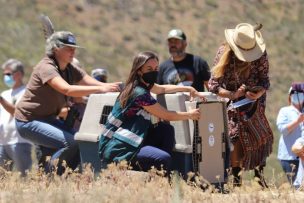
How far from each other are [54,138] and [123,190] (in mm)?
2139

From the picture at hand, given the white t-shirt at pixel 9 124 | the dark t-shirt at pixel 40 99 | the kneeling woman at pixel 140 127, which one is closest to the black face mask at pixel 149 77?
the kneeling woman at pixel 140 127

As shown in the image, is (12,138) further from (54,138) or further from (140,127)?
(140,127)

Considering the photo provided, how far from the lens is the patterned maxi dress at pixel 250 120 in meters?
8.30

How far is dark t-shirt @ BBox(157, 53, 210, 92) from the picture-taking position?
10312 millimetres

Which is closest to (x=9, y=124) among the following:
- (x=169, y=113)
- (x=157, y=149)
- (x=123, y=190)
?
(x=157, y=149)

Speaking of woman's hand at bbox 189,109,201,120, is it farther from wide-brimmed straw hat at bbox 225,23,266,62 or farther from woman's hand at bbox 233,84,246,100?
wide-brimmed straw hat at bbox 225,23,266,62

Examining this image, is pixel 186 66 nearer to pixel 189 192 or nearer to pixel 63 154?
pixel 63 154

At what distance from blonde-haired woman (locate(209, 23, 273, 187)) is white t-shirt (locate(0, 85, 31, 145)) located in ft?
10.6

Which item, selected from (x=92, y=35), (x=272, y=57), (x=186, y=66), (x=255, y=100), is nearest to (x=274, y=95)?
(x=272, y=57)

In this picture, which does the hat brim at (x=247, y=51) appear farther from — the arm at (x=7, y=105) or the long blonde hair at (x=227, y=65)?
the arm at (x=7, y=105)

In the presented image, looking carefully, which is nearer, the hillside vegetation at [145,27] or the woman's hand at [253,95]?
the woman's hand at [253,95]

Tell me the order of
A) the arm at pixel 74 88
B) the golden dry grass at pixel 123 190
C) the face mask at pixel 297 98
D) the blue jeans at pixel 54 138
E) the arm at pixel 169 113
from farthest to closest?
the face mask at pixel 297 98 < the blue jeans at pixel 54 138 < the arm at pixel 74 88 < the arm at pixel 169 113 < the golden dry grass at pixel 123 190

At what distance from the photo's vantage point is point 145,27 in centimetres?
3575

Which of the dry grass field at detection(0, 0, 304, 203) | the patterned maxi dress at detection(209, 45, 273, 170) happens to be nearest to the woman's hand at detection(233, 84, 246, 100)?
the patterned maxi dress at detection(209, 45, 273, 170)
